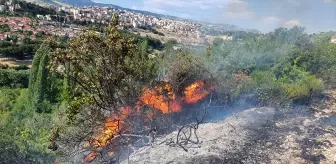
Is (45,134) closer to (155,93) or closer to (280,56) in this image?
(155,93)

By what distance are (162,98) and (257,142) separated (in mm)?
4661

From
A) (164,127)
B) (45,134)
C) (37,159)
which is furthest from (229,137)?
(45,134)

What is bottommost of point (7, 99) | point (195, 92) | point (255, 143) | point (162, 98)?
point (7, 99)

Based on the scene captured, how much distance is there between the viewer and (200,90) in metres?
16.4

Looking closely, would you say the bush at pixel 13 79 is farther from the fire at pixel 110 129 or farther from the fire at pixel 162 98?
the fire at pixel 110 129

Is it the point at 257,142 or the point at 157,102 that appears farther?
the point at 157,102

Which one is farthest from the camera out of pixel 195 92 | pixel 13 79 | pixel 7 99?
pixel 13 79

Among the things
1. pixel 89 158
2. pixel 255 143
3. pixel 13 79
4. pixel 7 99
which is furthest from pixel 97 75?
pixel 13 79

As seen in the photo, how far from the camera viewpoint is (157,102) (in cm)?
1466

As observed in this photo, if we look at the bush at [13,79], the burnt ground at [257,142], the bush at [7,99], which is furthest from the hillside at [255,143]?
the bush at [13,79]

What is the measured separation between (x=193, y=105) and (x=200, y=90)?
955 mm

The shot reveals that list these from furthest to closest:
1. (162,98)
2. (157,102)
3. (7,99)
Answer: (7,99) → (162,98) → (157,102)

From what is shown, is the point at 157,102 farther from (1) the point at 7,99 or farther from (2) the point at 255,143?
(1) the point at 7,99

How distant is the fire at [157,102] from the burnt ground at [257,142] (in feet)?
4.87
